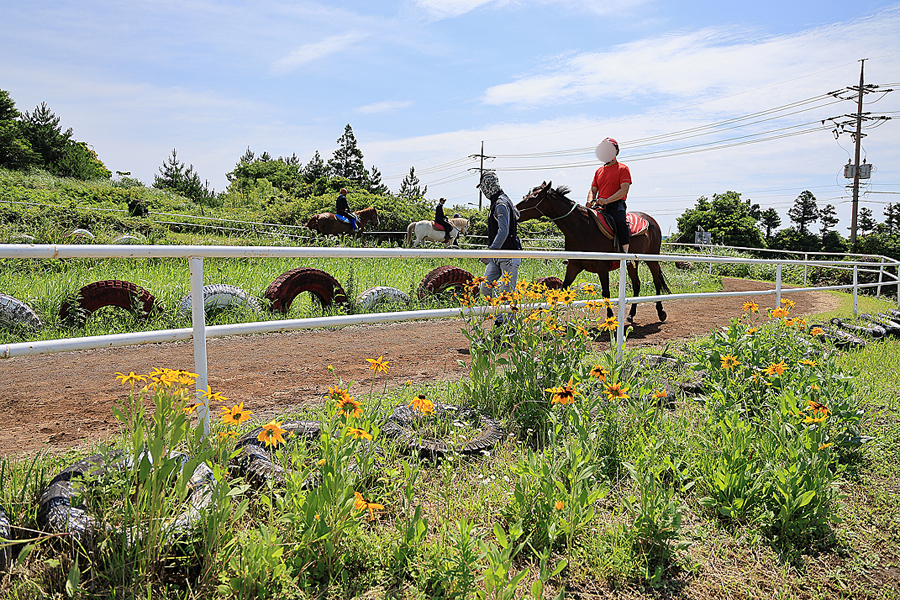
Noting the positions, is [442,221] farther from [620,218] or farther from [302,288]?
[302,288]

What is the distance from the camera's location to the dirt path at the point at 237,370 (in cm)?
308

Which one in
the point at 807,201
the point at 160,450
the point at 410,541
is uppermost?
the point at 807,201

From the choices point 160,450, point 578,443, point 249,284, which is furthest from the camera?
point 249,284

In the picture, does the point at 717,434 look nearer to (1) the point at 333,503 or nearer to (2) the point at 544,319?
(2) the point at 544,319

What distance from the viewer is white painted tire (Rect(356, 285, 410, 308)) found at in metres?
7.16

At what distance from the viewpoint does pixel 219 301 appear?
629cm

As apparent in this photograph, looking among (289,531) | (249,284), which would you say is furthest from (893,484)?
(249,284)

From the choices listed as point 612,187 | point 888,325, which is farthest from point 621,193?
point 888,325

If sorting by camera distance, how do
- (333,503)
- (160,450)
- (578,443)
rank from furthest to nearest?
(578,443) < (333,503) < (160,450)

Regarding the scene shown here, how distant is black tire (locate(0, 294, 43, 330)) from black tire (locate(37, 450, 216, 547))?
4.35 m

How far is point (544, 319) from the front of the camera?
11.0 ft

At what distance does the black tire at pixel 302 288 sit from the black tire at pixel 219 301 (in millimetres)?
276

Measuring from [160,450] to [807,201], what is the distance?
80232 mm

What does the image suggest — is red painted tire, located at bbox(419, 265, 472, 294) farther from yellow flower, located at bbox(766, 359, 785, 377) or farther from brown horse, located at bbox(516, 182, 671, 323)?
yellow flower, located at bbox(766, 359, 785, 377)
